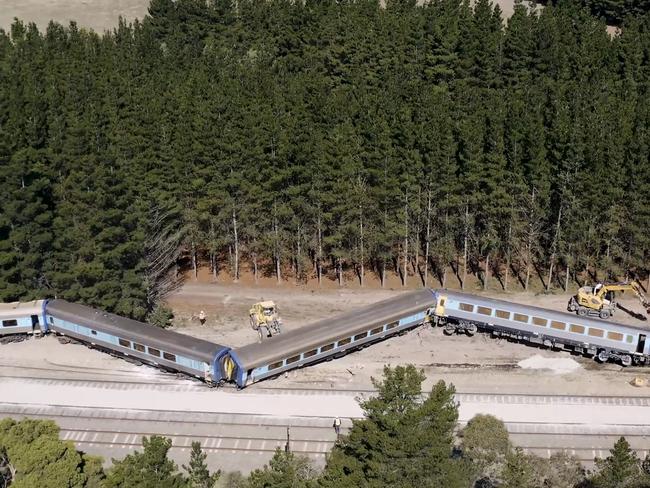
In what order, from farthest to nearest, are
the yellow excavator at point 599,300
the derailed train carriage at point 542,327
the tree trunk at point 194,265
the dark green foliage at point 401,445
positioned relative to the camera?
1. the tree trunk at point 194,265
2. the yellow excavator at point 599,300
3. the derailed train carriage at point 542,327
4. the dark green foliage at point 401,445

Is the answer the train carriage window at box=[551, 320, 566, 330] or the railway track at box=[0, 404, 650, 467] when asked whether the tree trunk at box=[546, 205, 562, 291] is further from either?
the railway track at box=[0, 404, 650, 467]

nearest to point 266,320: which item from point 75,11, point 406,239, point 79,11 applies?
point 406,239

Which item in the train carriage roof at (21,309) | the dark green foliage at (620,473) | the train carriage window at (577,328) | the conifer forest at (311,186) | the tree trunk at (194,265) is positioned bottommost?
the dark green foliage at (620,473)

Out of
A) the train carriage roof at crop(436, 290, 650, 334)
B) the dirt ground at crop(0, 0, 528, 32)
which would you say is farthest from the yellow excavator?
the dirt ground at crop(0, 0, 528, 32)

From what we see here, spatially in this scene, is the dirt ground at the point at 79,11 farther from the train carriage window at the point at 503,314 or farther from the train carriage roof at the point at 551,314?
the train carriage window at the point at 503,314

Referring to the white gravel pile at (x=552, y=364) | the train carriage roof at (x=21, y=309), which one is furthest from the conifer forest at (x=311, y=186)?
the white gravel pile at (x=552, y=364)

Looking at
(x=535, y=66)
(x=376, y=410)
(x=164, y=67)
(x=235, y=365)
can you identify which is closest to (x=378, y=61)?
(x=535, y=66)

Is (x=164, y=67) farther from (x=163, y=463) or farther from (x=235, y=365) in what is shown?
(x=163, y=463)
